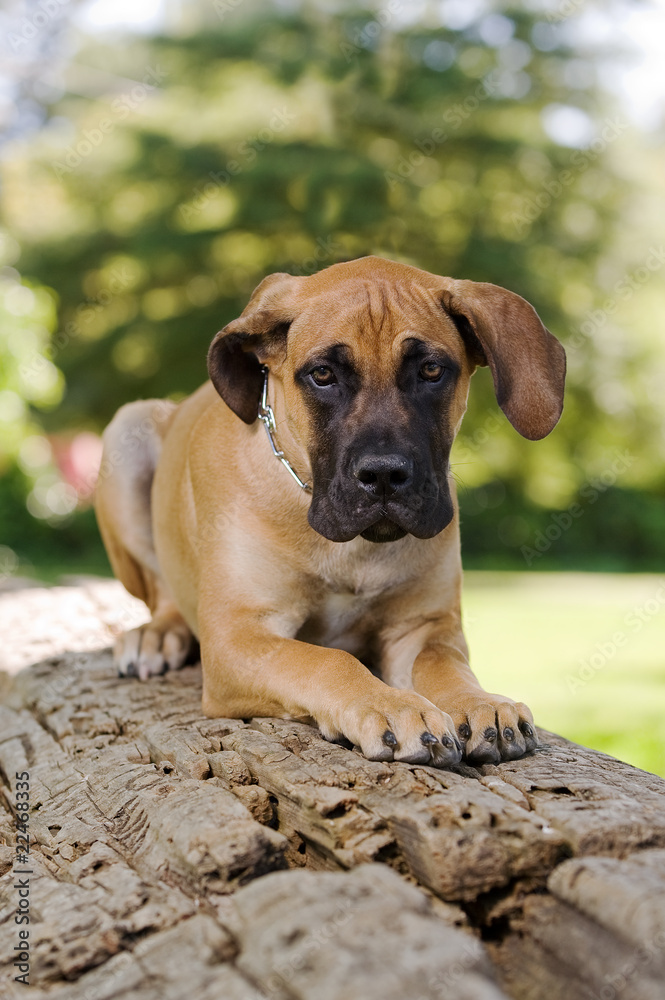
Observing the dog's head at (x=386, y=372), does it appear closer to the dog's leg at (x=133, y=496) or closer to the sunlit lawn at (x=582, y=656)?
the dog's leg at (x=133, y=496)

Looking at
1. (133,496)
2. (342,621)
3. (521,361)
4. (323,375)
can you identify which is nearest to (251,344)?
(323,375)

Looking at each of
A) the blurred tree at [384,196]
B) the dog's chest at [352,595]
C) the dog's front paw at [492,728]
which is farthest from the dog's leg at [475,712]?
the blurred tree at [384,196]

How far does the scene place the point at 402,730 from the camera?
2.53 meters

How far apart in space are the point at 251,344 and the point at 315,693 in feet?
4.29

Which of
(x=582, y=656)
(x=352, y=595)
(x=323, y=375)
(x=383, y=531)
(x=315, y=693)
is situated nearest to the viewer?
(x=315, y=693)

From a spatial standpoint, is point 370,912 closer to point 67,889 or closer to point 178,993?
point 178,993

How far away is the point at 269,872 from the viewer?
2154 mm

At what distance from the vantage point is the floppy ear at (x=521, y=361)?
314cm

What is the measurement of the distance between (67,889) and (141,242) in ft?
57.4

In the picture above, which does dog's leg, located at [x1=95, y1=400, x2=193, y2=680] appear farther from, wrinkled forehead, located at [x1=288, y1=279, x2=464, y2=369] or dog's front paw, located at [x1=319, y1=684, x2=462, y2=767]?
dog's front paw, located at [x1=319, y1=684, x2=462, y2=767]

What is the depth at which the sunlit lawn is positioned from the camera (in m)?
5.98

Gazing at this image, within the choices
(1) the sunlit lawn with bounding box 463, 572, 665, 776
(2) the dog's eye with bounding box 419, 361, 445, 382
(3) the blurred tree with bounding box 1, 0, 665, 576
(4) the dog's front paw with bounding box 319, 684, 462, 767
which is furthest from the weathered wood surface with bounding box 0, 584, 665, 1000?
(3) the blurred tree with bounding box 1, 0, 665, 576

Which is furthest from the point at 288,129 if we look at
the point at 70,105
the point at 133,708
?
the point at 133,708

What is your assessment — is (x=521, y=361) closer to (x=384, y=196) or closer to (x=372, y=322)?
(x=372, y=322)
